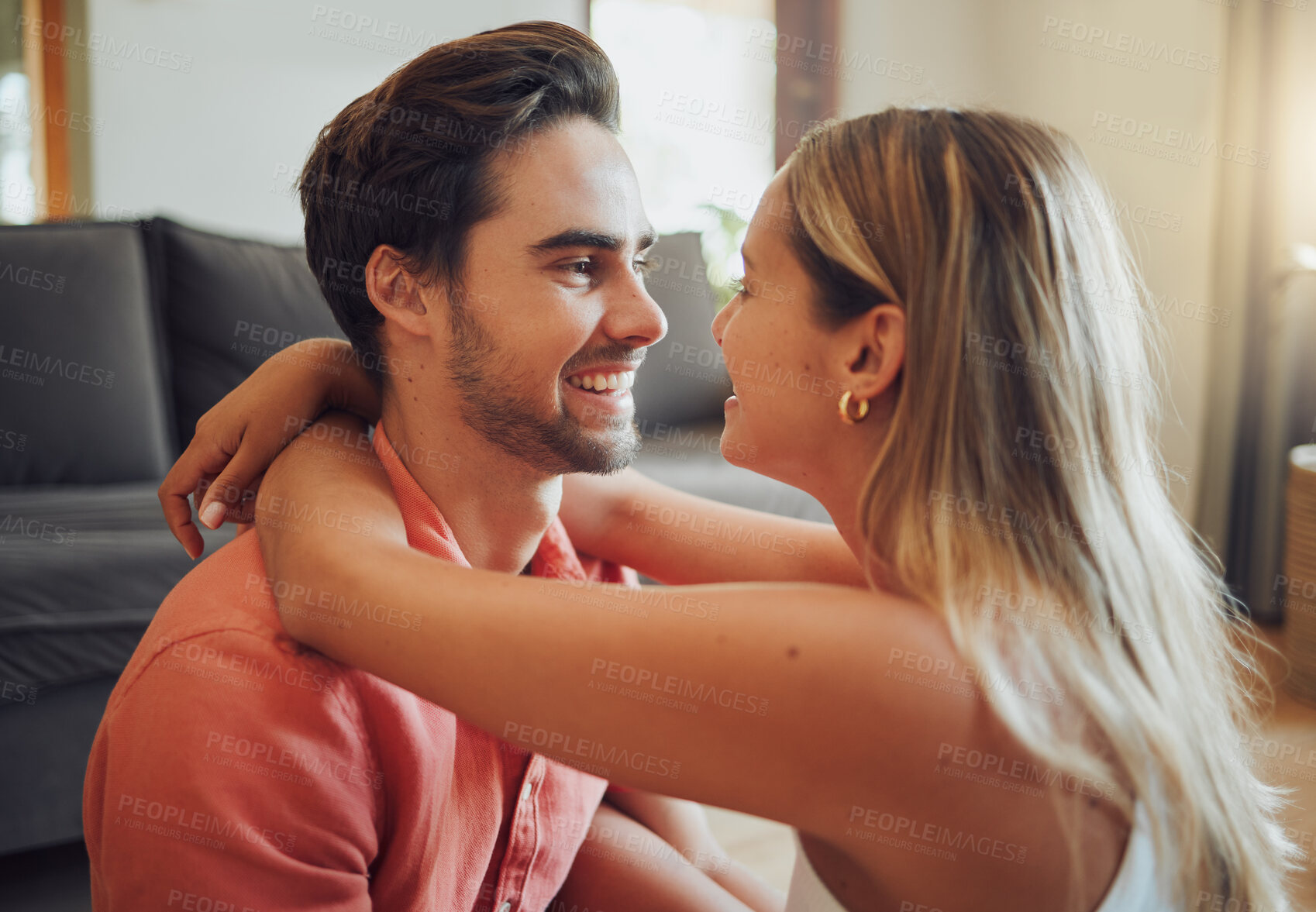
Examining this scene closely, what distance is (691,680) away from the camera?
0.67 meters

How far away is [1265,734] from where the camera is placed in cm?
237

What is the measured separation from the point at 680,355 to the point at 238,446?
2.08m

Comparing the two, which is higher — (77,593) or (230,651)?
(230,651)

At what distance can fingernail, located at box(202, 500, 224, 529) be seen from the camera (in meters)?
0.93

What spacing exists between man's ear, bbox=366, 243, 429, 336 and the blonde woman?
0.29m

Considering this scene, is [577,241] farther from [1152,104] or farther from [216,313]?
[1152,104]

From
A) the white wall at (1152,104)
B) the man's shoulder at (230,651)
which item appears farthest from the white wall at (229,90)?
the man's shoulder at (230,651)

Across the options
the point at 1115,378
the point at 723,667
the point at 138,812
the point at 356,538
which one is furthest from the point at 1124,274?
the point at 138,812

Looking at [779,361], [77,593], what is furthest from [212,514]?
[77,593]

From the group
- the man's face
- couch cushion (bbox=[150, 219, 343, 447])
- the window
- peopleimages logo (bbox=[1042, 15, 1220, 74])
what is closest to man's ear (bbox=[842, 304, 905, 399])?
the man's face

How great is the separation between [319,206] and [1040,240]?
0.81 metres

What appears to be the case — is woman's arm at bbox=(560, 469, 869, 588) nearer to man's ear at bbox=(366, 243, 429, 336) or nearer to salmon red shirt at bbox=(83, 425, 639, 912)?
man's ear at bbox=(366, 243, 429, 336)

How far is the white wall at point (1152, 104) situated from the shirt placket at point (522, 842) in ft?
8.76

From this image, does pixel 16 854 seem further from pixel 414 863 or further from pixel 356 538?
pixel 356 538
